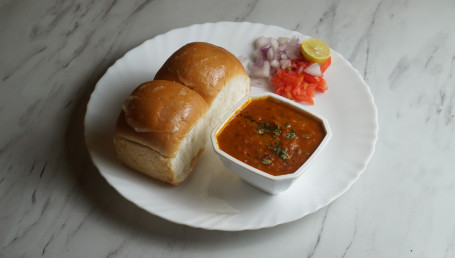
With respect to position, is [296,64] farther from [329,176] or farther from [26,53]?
[26,53]

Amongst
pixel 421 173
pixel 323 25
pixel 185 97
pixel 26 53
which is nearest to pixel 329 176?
pixel 421 173

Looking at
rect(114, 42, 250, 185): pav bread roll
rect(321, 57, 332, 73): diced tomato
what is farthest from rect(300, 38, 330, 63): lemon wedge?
rect(114, 42, 250, 185): pav bread roll

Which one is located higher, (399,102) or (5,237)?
(399,102)

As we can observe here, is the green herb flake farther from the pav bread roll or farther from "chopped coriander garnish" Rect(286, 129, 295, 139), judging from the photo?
the pav bread roll

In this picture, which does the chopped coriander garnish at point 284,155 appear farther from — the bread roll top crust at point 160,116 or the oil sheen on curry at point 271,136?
the bread roll top crust at point 160,116

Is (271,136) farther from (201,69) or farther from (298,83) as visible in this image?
(298,83)

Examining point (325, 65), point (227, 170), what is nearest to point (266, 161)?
point (227, 170)
